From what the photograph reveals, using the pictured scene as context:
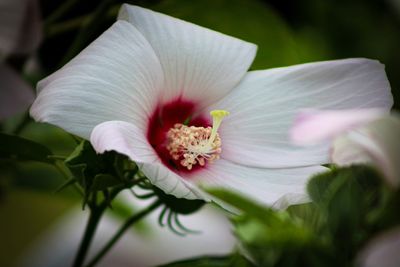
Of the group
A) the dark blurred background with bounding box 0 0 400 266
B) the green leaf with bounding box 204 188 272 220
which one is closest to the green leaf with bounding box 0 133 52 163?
the dark blurred background with bounding box 0 0 400 266

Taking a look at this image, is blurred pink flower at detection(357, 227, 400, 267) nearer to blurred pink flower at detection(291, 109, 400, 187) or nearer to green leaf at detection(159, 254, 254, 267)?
Answer: blurred pink flower at detection(291, 109, 400, 187)

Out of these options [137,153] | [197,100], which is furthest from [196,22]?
[137,153]

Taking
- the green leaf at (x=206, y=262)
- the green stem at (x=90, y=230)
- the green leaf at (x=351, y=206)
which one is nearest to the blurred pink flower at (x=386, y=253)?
the green leaf at (x=351, y=206)

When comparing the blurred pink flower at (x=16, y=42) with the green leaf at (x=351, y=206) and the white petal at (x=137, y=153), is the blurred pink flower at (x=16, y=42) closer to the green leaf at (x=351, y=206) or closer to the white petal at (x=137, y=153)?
the white petal at (x=137, y=153)

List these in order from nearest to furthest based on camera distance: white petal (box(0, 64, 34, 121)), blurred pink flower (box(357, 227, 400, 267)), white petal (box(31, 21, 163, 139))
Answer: blurred pink flower (box(357, 227, 400, 267)) < white petal (box(31, 21, 163, 139)) < white petal (box(0, 64, 34, 121))

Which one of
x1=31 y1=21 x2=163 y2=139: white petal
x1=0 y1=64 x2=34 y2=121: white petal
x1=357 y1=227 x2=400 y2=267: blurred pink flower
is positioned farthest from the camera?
x1=0 y1=64 x2=34 y2=121: white petal

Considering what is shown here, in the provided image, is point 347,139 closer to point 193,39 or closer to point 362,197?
point 362,197

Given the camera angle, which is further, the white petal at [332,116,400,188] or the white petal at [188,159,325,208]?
the white petal at [188,159,325,208]
